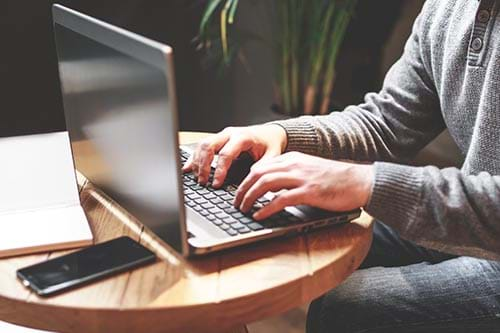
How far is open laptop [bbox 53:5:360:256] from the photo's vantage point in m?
0.74

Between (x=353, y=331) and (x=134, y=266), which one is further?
(x=353, y=331)

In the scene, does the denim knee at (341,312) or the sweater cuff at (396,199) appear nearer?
the sweater cuff at (396,199)

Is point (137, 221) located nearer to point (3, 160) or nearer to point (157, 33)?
point (3, 160)

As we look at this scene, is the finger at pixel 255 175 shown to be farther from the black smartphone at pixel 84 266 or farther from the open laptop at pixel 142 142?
the black smartphone at pixel 84 266

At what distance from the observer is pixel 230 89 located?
2.54m

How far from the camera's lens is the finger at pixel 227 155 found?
3.24 ft

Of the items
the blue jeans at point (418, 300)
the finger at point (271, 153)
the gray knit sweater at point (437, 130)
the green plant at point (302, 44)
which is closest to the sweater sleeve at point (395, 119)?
the gray knit sweater at point (437, 130)

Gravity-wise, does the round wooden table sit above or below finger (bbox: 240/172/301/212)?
below

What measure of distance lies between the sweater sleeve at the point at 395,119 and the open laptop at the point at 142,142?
0.88 feet

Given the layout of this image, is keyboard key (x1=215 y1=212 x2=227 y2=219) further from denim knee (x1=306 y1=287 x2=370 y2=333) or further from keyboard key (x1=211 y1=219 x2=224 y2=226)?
denim knee (x1=306 y1=287 x2=370 y2=333)

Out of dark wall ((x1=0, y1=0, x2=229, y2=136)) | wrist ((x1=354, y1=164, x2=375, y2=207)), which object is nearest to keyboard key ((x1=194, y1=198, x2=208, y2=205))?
wrist ((x1=354, y1=164, x2=375, y2=207))

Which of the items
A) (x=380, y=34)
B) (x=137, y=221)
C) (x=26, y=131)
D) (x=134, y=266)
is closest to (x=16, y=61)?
(x=26, y=131)

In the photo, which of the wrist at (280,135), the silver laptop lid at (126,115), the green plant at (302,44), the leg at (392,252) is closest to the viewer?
the silver laptop lid at (126,115)

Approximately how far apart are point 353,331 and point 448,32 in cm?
51
